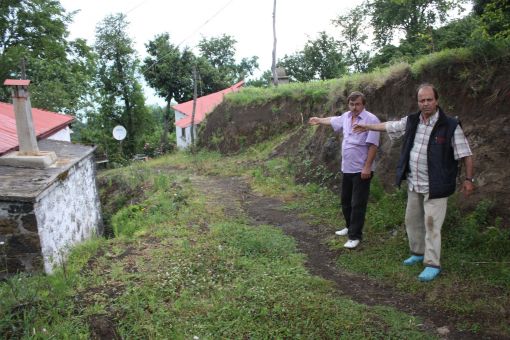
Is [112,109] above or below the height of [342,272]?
above

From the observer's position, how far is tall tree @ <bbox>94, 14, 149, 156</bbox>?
2606 cm

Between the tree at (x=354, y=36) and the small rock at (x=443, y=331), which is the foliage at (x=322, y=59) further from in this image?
the small rock at (x=443, y=331)

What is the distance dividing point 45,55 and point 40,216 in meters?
21.7

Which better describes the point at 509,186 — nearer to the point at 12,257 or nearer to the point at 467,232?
the point at 467,232

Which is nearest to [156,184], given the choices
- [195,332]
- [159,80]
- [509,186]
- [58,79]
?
[195,332]

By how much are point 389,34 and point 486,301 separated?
29735 millimetres

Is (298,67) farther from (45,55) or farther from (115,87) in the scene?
(45,55)

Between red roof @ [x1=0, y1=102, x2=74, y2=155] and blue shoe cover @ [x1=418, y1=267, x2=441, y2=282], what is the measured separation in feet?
21.6

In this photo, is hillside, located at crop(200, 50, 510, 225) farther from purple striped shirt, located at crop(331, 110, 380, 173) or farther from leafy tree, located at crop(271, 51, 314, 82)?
leafy tree, located at crop(271, 51, 314, 82)

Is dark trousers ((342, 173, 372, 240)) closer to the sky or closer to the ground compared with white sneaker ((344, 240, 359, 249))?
closer to the sky

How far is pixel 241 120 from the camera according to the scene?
16625 millimetres

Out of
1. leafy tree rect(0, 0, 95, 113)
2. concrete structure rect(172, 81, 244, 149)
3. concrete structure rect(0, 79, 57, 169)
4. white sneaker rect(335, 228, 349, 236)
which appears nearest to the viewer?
white sneaker rect(335, 228, 349, 236)

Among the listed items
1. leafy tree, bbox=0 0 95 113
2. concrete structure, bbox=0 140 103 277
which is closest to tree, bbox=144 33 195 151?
leafy tree, bbox=0 0 95 113

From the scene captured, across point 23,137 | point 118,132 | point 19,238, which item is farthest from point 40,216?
point 118,132
